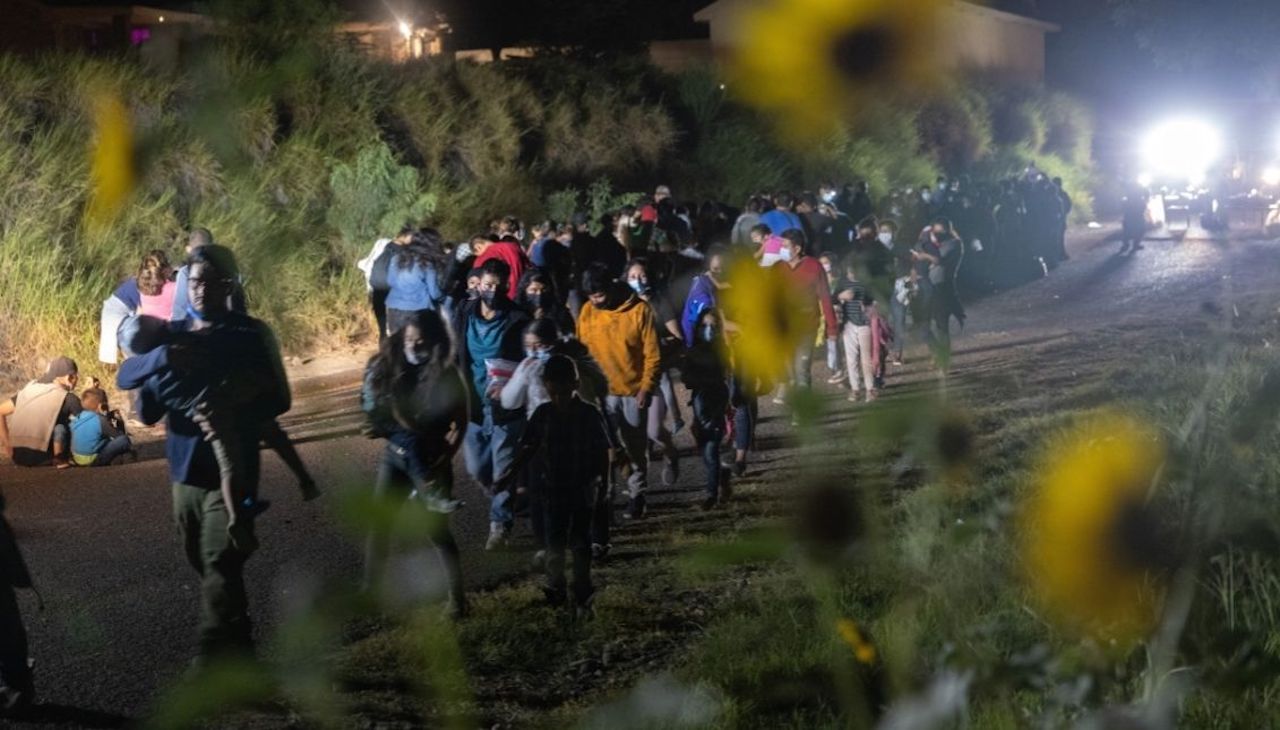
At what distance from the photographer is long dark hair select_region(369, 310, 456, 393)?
6934 mm

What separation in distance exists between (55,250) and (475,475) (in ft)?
28.7

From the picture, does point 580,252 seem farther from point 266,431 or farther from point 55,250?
point 266,431

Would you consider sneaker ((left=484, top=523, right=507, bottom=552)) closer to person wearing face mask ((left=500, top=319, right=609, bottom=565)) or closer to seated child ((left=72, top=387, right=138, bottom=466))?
person wearing face mask ((left=500, top=319, right=609, bottom=565))

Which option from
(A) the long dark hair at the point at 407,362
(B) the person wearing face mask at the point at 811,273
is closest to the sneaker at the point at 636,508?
(B) the person wearing face mask at the point at 811,273

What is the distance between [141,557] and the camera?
8992mm

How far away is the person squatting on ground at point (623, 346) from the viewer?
9000mm

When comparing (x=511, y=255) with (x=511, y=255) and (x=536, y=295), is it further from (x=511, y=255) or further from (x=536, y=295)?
(x=536, y=295)

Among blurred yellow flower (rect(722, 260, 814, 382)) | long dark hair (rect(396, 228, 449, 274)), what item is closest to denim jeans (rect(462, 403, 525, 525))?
long dark hair (rect(396, 228, 449, 274))

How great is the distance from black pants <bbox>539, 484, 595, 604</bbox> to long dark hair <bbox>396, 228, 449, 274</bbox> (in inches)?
236

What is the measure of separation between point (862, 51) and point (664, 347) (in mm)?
8359

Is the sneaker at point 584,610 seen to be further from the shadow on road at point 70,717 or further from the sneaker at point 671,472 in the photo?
the sneaker at point 671,472

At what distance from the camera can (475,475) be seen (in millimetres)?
9195

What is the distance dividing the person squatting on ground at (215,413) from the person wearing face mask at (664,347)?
3600 mm

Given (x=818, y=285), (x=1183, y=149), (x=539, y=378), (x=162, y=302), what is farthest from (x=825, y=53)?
(x=1183, y=149)
